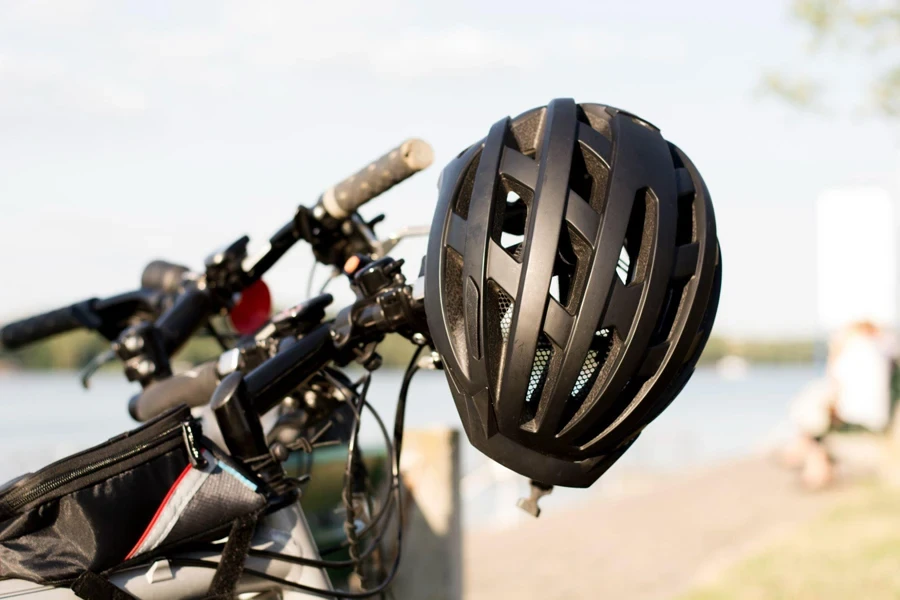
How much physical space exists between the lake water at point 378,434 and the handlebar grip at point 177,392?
0.11 meters

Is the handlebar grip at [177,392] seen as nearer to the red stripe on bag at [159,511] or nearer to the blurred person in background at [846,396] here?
the red stripe on bag at [159,511]

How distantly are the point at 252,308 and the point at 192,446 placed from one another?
1.26m

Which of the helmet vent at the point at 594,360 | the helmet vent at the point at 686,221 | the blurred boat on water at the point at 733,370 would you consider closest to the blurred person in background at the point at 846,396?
the helmet vent at the point at 686,221

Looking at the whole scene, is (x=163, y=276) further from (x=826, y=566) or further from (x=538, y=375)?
(x=826, y=566)

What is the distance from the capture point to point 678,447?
703 inches

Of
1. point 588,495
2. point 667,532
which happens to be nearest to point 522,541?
point 667,532

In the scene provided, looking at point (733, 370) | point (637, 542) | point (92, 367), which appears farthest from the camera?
point (733, 370)

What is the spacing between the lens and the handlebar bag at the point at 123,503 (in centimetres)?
166

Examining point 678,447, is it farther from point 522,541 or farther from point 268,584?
point 268,584

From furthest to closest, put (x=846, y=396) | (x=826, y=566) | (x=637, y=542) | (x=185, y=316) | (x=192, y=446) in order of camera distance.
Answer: (x=846, y=396) < (x=637, y=542) < (x=826, y=566) < (x=185, y=316) < (x=192, y=446)

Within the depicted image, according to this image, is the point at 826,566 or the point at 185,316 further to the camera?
the point at 826,566

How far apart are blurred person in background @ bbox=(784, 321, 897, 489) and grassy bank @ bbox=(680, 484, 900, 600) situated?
3245mm

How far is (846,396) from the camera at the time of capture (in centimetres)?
1234

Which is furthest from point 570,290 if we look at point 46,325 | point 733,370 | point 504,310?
point 733,370
